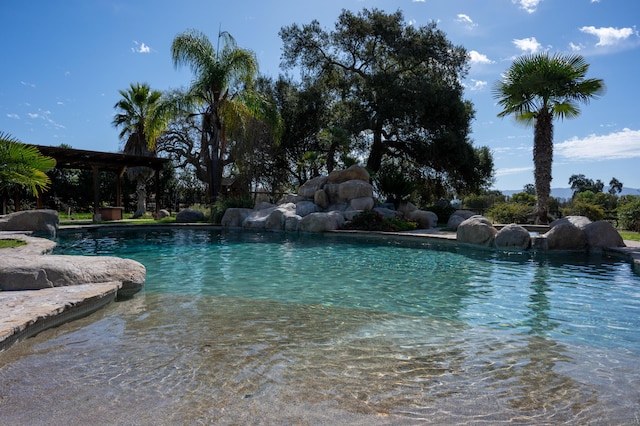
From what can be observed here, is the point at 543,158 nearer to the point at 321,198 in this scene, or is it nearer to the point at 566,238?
the point at 566,238

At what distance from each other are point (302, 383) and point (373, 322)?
71.9 inches

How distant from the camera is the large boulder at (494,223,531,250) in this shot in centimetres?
1103

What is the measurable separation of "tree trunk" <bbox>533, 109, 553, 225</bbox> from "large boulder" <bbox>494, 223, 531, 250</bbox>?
5647 millimetres

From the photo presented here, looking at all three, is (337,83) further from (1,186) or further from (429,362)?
(429,362)

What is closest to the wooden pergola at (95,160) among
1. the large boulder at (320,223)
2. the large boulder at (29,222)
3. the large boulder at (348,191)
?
the large boulder at (29,222)

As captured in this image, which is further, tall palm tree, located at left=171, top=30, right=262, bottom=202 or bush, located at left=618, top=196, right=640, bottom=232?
tall palm tree, located at left=171, top=30, right=262, bottom=202

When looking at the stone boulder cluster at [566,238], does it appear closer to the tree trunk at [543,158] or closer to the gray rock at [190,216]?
the tree trunk at [543,158]

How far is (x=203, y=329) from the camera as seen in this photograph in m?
4.41

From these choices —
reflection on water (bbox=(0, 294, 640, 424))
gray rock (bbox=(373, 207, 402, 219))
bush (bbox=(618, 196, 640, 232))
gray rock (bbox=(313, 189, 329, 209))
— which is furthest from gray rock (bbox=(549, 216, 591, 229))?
gray rock (bbox=(313, 189, 329, 209))

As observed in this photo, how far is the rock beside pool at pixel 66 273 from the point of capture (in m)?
5.31

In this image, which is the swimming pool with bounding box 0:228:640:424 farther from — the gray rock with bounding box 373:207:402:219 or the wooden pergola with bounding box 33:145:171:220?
the wooden pergola with bounding box 33:145:171:220

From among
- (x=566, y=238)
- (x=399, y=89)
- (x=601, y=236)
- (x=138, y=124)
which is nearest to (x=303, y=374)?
(x=566, y=238)

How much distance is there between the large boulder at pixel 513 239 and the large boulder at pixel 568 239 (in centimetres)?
54

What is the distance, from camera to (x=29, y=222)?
14164 millimetres
